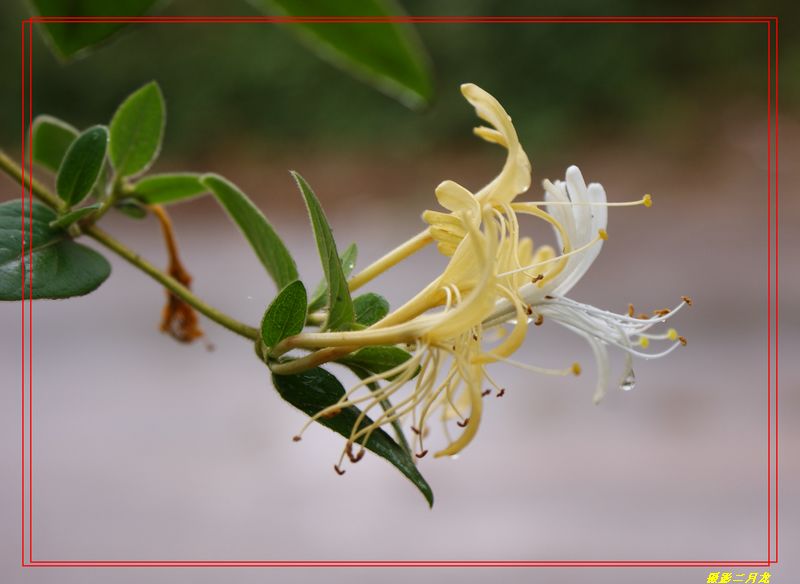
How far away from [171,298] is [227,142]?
203 inches

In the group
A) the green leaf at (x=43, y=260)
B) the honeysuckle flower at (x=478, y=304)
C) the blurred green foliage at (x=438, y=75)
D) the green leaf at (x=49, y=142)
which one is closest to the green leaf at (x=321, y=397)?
the honeysuckle flower at (x=478, y=304)

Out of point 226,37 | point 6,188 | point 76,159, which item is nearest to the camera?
point 76,159

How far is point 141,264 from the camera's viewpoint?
0.44m

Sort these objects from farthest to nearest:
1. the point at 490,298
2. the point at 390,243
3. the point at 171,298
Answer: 1. the point at 390,243
2. the point at 171,298
3. the point at 490,298

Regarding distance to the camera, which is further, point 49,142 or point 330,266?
point 49,142

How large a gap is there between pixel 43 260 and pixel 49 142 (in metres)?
0.14

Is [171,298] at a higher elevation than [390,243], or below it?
below

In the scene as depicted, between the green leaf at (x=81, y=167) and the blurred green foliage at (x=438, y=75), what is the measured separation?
4739 mm

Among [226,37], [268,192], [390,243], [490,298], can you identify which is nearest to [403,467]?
[490,298]

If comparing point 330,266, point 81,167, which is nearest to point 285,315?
point 330,266

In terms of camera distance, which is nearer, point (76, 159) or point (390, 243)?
point (76, 159)

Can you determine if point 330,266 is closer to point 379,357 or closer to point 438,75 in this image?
point 379,357

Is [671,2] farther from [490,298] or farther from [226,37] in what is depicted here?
[490,298]

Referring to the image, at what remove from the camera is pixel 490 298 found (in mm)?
344
